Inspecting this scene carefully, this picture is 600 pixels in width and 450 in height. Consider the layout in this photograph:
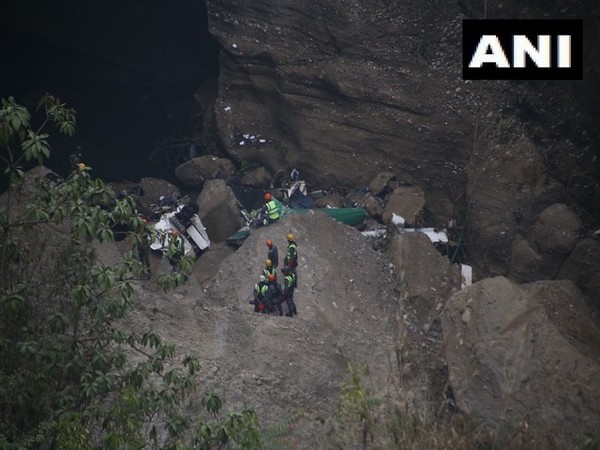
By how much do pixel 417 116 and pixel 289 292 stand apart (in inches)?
203

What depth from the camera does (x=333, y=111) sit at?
13578 mm

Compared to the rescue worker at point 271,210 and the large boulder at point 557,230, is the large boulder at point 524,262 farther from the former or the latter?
the rescue worker at point 271,210

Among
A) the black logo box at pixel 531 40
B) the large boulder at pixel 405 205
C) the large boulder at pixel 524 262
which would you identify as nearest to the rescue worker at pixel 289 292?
the large boulder at pixel 405 205

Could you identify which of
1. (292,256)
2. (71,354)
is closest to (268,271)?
(292,256)

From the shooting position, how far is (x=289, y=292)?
31.0 feet

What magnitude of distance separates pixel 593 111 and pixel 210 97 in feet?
27.7

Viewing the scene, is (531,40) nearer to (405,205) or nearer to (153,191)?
(405,205)

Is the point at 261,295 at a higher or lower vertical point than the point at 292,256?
lower

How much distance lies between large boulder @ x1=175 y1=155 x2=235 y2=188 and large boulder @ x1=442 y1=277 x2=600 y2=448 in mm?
6866

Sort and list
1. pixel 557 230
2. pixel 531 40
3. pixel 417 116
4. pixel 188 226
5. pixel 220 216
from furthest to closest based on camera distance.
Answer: pixel 417 116 → pixel 220 216 → pixel 188 226 → pixel 557 230 → pixel 531 40

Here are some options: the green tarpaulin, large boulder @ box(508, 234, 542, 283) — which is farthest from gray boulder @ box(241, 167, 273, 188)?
large boulder @ box(508, 234, 542, 283)

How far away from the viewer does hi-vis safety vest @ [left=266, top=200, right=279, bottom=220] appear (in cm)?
1128

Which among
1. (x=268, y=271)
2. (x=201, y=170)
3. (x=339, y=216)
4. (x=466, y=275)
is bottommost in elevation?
(x=466, y=275)

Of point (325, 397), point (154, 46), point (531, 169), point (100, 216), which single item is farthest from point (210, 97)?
point (100, 216)
